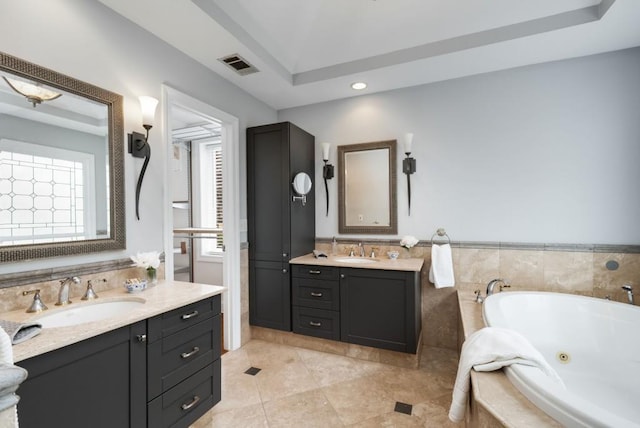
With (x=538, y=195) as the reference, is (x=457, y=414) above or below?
below

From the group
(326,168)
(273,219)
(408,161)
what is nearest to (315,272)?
(273,219)

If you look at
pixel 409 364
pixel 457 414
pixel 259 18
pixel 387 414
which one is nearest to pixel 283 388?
pixel 387 414

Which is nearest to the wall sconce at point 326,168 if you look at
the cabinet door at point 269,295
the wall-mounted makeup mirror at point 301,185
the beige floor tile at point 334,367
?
the wall-mounted makeup mirror at point 301,185

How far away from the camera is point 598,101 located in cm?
244

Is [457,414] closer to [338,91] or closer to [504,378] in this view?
[504,378]

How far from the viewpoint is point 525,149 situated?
2.64m

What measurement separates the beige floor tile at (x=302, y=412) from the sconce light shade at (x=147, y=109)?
2.05 m

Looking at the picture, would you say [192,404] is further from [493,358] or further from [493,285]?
[493,285]

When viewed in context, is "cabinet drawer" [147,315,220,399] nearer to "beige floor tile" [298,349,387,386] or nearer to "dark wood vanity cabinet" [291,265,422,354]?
"beige floor tile" [298,349,387,386]

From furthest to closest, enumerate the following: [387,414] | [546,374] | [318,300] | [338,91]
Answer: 1. [338,91]
2. [318,300]
3. [387,414]
4. [546,374]

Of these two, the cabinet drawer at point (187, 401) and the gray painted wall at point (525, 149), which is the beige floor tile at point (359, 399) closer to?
the cabinet drawer at point (187, 401)

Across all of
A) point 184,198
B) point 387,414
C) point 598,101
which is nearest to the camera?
point 387,414

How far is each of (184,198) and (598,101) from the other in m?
4.86

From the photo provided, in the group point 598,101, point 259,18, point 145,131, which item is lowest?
point 145,131
